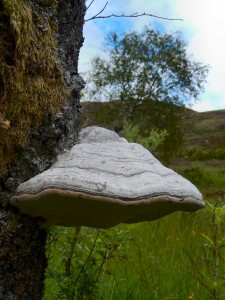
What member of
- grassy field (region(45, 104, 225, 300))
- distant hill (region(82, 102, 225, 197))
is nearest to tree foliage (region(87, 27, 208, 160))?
distant hill (region(82, 102, 225, 197))

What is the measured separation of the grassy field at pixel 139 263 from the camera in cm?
246

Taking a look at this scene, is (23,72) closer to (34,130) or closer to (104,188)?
(34,130)

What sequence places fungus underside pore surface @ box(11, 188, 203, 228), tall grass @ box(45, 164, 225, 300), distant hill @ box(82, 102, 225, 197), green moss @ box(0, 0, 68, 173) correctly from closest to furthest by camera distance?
fungus underside pore surface @ box(11, 188, 203, 228), green moss @ box(0, 0, 68, 173), tall grass @ box(45, 164, 225, 300), distant hill @ box(82, 102, 225, 197)

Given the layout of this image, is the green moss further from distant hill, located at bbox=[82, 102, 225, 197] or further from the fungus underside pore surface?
distant hill, located at bbox=[82, 102, 225, 197]

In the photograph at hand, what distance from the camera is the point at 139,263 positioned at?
3480mm

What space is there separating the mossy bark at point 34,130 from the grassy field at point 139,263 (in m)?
0.62

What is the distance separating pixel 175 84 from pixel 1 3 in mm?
28386

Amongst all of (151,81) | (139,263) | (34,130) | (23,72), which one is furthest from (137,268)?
(151,81)

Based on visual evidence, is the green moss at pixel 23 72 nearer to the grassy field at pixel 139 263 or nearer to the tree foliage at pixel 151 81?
the grassy field at pixel 139 263

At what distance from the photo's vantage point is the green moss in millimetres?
1604

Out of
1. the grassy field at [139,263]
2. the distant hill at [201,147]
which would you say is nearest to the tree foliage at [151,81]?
the distant hill at [201,147]

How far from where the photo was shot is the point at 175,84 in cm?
2936

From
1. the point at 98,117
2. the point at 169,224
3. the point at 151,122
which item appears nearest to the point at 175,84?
the point at 151,122

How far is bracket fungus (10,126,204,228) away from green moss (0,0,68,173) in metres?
0.19
